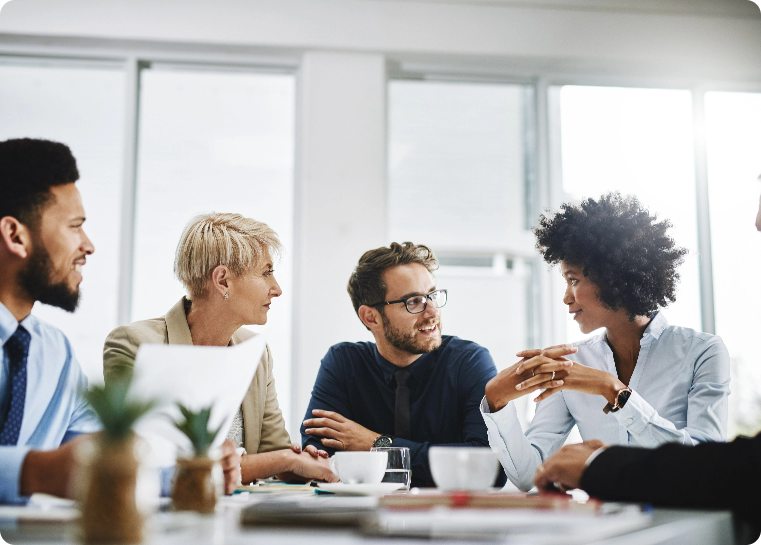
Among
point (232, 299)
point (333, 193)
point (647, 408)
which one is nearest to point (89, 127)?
point (333, 193)

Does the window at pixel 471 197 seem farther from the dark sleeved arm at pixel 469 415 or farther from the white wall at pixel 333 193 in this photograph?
the dark sleeved arm at pixel 469 415

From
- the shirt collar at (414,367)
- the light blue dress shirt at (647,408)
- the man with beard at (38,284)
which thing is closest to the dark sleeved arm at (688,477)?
the light blue dress shirt at (647,408)

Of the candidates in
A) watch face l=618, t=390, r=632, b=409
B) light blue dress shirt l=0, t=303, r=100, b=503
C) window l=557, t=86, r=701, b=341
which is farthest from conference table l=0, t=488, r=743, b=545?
window l=557, t=86, r=701, b=341

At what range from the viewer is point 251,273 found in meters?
2.52

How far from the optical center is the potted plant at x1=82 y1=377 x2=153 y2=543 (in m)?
0.67

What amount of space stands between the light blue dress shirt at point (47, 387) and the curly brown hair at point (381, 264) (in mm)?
1308

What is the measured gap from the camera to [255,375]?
237cm

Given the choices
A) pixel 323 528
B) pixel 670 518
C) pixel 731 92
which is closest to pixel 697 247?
pixel 731 92

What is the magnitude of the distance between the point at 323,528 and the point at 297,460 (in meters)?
1.22

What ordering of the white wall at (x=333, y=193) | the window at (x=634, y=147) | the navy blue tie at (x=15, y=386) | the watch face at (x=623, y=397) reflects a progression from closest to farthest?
the navy blue tie at (x=15, y=386)
the watch face at (x=623, y=397)
the white wall at (x=333, y=193)
the window at (x=634, y=147)

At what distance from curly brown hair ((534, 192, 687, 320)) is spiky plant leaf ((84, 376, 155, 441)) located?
6.06ft

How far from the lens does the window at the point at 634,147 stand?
414 cm

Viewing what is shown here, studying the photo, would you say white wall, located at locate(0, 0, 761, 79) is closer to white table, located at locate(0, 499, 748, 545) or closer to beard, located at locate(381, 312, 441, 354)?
beard, located at locate(381, 312, 441, 354)

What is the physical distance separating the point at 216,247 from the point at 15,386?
3.77 feet
